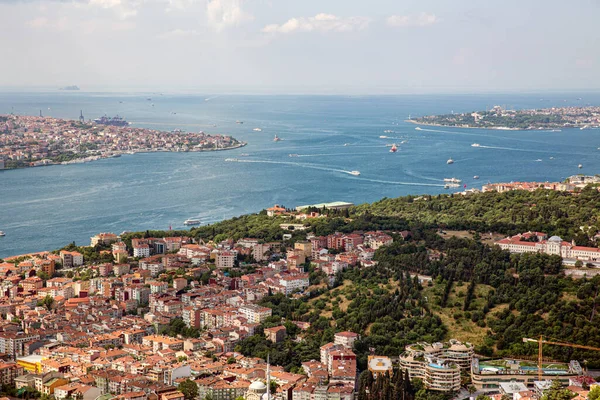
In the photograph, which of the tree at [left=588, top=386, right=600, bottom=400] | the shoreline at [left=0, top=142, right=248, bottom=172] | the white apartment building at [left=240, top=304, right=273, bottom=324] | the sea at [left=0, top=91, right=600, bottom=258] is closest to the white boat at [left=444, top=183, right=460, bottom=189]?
the sea at [left=0, top=91, right=600, bottom=258]

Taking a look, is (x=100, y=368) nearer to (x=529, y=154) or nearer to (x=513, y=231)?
(x=513, y=231)

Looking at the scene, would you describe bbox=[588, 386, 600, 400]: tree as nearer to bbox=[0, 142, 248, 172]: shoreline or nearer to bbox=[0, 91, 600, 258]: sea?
bbox=[0, 91, 600, 258]: sea

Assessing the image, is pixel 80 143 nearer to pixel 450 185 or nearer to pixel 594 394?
pixel 450 185

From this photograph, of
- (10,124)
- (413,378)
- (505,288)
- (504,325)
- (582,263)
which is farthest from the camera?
(10,124)

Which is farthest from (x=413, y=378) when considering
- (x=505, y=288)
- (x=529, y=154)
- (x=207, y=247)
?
(x=529, y=154)

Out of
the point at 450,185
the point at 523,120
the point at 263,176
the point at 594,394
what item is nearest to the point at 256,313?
the point at 594,394

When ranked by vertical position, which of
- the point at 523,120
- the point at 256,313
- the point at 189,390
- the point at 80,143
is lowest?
the point at 189,390
